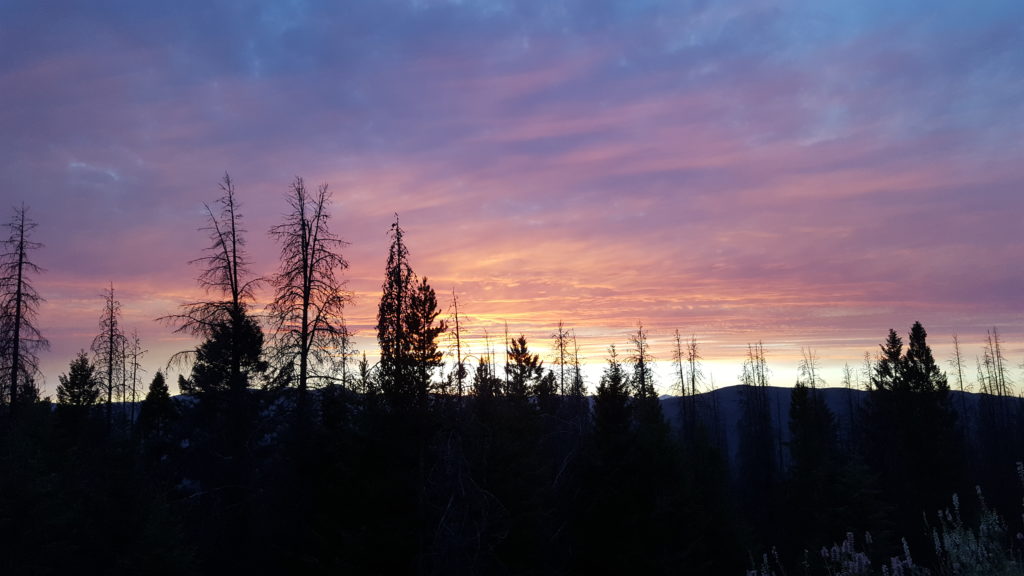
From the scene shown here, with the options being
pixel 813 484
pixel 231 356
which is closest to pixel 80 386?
pixel 231 356

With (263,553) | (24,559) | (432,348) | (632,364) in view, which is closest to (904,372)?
(632,364)

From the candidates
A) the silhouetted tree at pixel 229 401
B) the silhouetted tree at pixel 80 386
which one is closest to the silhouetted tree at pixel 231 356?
the silhouetted tree at pixel 229 401

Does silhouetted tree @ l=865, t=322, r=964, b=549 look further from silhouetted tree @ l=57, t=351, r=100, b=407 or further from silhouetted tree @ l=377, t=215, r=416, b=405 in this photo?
silhouetted tree @ l=57, t=351, r=100, b=407

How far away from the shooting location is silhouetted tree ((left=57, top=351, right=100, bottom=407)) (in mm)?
46281

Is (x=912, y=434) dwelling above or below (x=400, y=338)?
below

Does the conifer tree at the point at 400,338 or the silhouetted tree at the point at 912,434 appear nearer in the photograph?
the conifer tree at the point at 400,338

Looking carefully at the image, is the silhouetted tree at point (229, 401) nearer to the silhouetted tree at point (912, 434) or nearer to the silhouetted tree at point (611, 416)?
the silhouetted tree at point (611, 416)

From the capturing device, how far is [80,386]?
47.4m

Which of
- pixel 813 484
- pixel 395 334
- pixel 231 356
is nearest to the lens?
pixel 395 334

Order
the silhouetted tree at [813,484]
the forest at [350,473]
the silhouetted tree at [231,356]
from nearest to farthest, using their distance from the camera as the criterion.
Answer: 1. the forest at [350,473]
2. the silhouetted tree at [231,356]
3. the silhouetted tree at [813,484]

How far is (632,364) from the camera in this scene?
61344 millimetres

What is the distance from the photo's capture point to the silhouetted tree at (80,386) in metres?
46.3

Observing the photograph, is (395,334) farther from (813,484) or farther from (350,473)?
(813,484)

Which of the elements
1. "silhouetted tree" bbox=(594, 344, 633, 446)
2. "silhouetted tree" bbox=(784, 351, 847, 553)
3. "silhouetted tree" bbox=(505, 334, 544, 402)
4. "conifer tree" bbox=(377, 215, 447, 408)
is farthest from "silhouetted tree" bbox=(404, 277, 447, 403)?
"silhouetted tree" bbox=(505, 334, 544, 402)
